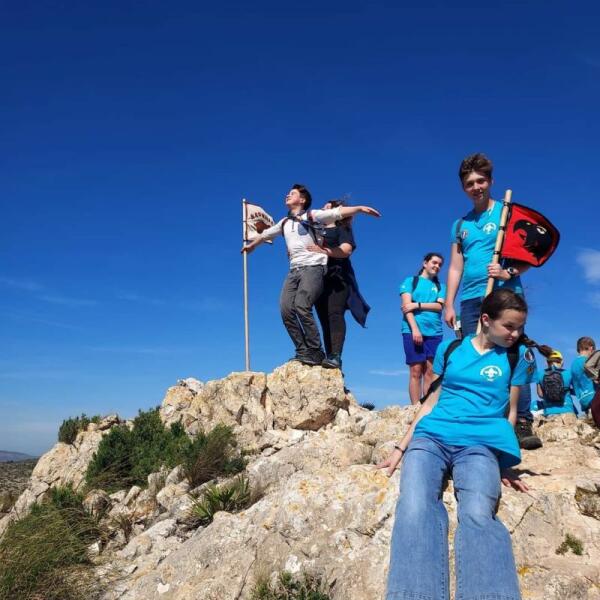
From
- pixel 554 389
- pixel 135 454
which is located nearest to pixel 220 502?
pixel 135 454

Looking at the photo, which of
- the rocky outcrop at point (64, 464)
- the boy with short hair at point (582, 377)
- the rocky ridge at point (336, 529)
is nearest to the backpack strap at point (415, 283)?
the rocky ridge at point (336, 529)

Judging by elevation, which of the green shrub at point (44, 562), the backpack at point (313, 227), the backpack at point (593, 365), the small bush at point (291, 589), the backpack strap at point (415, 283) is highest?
the backpack at point (313, 227)

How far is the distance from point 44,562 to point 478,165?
241 inches

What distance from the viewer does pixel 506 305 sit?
14.4ft

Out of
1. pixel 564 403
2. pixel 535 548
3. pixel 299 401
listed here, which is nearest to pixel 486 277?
pixel 535 548

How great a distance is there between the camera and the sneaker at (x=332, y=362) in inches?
370

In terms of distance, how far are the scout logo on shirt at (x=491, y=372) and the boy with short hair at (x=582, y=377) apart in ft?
21.7

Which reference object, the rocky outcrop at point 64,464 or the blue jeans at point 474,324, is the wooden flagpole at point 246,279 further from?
→ the blue jeans at point 474,324

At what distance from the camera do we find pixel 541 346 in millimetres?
4488

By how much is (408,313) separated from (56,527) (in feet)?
19.0

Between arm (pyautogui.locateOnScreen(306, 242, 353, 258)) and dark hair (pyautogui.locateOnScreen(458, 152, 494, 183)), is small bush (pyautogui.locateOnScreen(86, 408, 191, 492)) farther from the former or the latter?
dark hair (pyautogui.locateOnScreen(458, 152, 494, 183))

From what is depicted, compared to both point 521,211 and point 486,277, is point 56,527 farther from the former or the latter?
point 521,211

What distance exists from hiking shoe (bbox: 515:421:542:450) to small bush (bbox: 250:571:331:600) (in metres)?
3.04

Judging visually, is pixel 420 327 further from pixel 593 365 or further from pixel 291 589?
pixel 291 589
